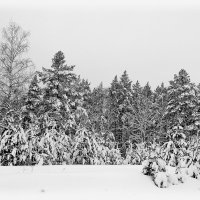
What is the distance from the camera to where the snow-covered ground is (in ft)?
15.4

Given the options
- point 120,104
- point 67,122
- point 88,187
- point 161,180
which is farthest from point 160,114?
point 88,187

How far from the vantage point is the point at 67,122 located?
63.7 feet

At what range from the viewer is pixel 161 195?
5.19 metres

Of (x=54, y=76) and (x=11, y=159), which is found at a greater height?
(x=54, y=76)

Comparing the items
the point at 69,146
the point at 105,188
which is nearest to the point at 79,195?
the point at 105,188

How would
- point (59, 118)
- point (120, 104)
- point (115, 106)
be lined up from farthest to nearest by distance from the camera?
point (115, 106), point (120, 104), point (59, 118)

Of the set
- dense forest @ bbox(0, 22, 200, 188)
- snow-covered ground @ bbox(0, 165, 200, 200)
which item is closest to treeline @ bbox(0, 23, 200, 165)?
dense forest @ bbox(0, 22, 200, 188)

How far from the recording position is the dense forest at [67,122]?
31.0 ft

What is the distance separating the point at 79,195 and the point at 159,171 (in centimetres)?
202

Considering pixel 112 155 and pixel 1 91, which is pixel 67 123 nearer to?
pixel 1 91

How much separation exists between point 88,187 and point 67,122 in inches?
568

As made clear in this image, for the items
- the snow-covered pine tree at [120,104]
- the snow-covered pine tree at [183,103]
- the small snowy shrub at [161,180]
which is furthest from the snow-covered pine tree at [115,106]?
the small snowy shrub at [161,180]

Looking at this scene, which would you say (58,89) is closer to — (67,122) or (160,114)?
(67,122)

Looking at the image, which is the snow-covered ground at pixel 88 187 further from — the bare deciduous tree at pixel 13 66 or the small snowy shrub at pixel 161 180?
the bare deciduous tree at pixel 13 66
